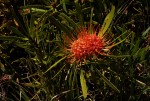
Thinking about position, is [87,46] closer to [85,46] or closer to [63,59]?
[85,46]

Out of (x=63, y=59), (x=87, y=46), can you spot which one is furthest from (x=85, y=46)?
(x=63, y=59)

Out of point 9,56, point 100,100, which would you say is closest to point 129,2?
point 100,100

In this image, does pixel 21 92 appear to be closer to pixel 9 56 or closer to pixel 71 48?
pixel 9 56

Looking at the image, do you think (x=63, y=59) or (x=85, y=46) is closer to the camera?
(x=85, y=46)

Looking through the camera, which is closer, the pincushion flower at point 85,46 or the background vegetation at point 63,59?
the pincushion flower at point 85,46

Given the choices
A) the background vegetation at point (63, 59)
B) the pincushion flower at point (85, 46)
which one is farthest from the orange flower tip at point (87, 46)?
the background vegetation at point (63, 59)

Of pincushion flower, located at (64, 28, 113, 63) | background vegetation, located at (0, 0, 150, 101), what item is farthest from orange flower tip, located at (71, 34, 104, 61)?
background vegetation, located at (0, 0, 150, 101)

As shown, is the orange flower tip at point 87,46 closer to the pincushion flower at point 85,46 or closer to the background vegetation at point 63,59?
the pincushion flower at point 85,46
